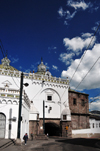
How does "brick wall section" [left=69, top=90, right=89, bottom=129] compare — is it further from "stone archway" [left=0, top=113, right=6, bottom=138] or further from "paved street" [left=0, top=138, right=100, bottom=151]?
"stone archway" [left=0, top=113, right=6, bottom=138]

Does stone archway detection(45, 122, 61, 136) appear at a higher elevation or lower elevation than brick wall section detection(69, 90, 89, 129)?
lower

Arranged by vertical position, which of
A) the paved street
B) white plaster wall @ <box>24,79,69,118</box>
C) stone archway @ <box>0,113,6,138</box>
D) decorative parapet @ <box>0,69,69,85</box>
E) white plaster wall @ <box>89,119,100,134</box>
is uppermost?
decorative parapet @ <box>0,69,69,85</box>

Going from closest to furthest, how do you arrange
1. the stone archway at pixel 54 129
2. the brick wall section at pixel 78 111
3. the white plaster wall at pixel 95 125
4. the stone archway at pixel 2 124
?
the stone archway at pixel 2 124, the stone archway at pixel 54 129, the brick wall section at pixel 78 111, the white plaster wall at pixel 95 125

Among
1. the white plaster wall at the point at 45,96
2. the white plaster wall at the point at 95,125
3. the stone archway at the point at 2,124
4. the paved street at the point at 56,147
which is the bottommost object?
the white plaster wall at the point at 95,125

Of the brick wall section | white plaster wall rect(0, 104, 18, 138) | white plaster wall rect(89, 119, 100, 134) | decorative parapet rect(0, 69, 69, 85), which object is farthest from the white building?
white plaster wall rect(89, 119, 100, 134)

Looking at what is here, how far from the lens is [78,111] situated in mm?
33562

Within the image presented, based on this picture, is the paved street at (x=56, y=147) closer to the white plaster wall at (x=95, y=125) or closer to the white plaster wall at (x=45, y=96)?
the white plaster wall at (x=45, y=96)

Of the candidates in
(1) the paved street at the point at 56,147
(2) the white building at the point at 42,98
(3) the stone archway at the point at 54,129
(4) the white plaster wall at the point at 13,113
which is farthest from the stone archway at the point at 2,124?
(3) the stone archway at the point at 54,129

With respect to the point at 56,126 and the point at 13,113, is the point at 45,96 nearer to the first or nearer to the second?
the point at 56,126

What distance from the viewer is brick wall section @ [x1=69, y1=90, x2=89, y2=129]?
32406mm

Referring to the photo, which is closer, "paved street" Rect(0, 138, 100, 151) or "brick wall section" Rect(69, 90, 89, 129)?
"paved street" Rect(0, 138, 100, 151)

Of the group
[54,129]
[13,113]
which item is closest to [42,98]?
[54,129]

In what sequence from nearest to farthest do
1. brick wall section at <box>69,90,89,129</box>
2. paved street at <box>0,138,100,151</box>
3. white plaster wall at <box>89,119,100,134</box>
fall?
paved street at <box>0,138,100,151</box>, brick wall section at <box>69,90,89,129</box>, white plaster wall at <box>89,119,100,134</box>

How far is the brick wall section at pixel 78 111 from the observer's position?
3241 centimetres
